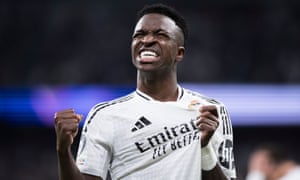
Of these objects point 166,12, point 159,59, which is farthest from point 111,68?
point 159,59

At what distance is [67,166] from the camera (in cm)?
333

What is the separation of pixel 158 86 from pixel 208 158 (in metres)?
0.47

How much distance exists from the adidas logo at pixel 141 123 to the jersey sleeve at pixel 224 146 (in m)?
0.31

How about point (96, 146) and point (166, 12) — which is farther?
point (166, 12)

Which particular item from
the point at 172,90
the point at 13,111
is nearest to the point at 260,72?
the point at 13,111

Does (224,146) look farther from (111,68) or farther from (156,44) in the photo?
(111,68)

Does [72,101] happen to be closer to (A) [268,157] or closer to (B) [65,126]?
(A) [268,157]

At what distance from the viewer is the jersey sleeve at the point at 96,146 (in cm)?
355

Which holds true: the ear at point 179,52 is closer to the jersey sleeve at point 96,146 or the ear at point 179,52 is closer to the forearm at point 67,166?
the jersey sleeve at point 96,146

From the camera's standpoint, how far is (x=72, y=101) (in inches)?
465

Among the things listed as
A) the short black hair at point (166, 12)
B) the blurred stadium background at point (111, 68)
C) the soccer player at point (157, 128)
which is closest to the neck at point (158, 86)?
the soccer player at point (157, 128)

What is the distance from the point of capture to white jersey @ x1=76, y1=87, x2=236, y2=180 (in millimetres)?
3557

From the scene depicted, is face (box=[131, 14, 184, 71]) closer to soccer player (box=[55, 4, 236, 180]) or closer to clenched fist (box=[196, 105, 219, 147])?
soccer player (box=[55, 4, 236, 180])

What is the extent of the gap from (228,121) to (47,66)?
939 cm
